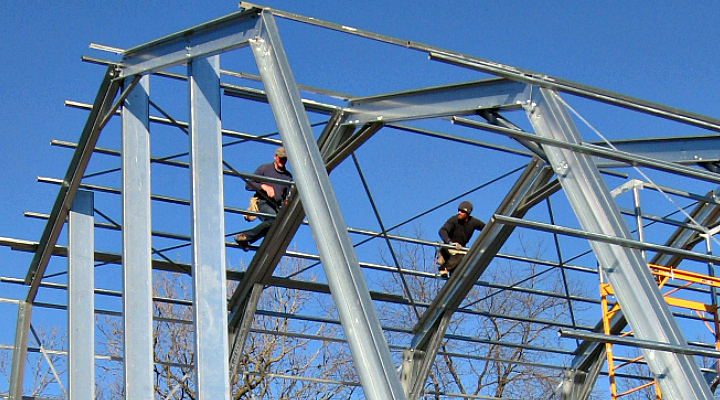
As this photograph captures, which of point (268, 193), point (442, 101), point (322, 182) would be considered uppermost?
point (268, 193)

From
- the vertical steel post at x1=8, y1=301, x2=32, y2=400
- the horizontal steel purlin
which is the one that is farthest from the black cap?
the vertical steel post at x1=8, y1=301, x2=32, y2=400

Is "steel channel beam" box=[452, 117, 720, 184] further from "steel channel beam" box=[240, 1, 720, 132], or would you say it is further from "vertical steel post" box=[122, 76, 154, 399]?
"vertical steel post" box=[122, 76, 154, 399]

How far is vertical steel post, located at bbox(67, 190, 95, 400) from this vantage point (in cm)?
1084

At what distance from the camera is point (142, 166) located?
925cm

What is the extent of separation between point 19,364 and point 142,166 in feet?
16.2

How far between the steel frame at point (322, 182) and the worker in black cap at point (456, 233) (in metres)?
1.20

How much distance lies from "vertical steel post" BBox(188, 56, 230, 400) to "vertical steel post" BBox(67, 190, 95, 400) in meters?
3.47

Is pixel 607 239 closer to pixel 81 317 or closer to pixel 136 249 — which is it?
pixel 136 249

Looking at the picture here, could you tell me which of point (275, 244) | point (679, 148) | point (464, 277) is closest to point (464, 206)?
point (464, 277)

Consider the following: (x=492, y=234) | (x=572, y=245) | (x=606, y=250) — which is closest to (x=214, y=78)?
(x=606, y=250)

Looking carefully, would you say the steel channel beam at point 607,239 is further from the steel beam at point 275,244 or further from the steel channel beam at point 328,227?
the steel beam at point 275,244

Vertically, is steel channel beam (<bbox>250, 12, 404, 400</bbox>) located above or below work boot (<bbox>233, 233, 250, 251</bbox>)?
below

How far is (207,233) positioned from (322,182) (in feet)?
4.28

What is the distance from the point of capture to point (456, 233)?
47.0ft
